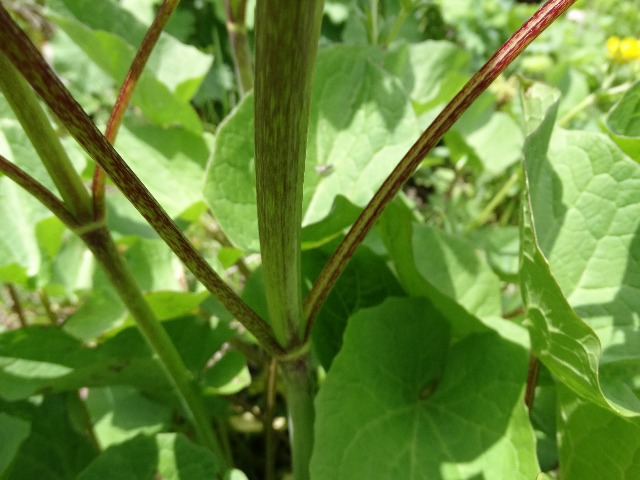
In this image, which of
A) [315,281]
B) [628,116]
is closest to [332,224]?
[315,281]

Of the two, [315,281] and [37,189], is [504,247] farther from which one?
[37,189]

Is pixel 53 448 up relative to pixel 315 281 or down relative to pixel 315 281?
down

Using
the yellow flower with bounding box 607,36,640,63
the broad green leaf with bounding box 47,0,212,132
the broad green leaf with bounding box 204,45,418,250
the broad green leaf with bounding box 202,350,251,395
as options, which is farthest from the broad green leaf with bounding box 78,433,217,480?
the yellow flower with bounding box 607,36,640,63

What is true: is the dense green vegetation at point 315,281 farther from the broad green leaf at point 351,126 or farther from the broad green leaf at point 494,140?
the broad green leaf at point 494,140

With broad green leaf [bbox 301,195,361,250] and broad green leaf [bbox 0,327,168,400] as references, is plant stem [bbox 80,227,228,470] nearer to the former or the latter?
broad green leaf [bbox 0,327,168,400]

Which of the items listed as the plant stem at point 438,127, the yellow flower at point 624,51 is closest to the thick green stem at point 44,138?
the plant stem at point 438,127

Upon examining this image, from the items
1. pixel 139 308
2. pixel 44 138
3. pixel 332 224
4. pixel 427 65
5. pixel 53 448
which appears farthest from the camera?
pixel 427 65
